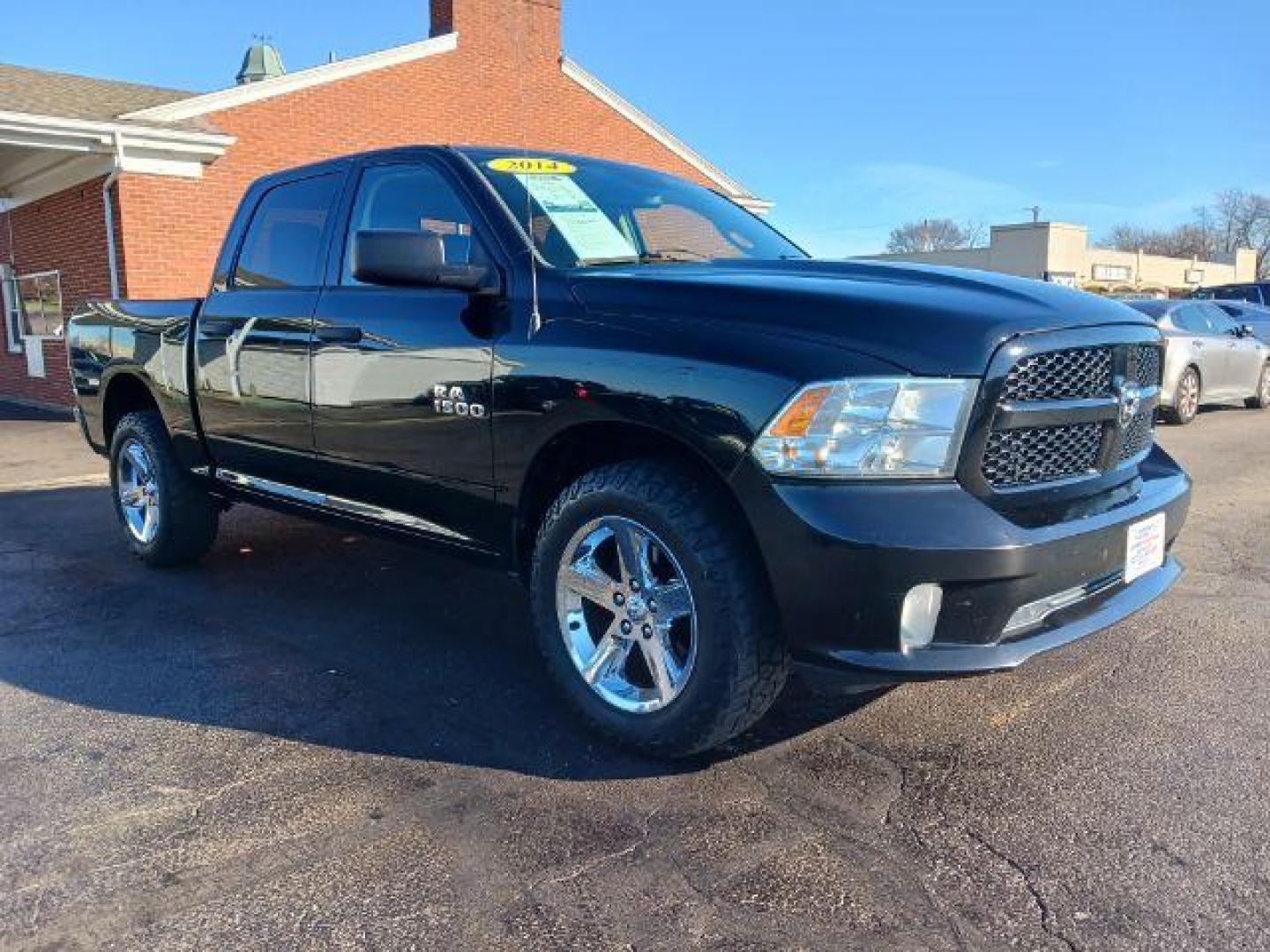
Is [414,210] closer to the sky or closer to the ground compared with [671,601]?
closer to the sky

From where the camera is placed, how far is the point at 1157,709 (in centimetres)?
347

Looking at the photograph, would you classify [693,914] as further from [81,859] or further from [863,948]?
[81,859]

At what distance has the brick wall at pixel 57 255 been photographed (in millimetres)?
12719

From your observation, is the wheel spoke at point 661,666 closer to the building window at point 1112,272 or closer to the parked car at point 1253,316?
the parked car at point 1253,316

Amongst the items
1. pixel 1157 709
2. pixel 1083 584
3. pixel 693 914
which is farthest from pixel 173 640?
pixel 1157 709

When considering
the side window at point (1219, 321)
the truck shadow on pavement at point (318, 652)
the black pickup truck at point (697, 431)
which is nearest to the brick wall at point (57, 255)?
the truck shadow on pavement at point (318, 652)

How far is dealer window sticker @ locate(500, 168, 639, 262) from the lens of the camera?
142 inches

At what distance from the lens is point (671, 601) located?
3008mm

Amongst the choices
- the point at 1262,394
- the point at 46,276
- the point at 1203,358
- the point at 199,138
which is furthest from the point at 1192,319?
the point at 46,276

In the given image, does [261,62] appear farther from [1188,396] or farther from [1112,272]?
[1112,272]

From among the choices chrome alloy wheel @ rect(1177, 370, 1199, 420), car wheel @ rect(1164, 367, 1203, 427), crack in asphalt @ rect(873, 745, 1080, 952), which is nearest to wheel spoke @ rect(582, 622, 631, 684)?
crack in asphalt @ rect(873, 745, 1080, 952)

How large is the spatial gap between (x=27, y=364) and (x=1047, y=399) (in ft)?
54.3

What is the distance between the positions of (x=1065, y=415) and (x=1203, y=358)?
10466 millimetres

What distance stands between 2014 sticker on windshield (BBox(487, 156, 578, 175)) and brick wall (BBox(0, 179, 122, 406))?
9883 mm
